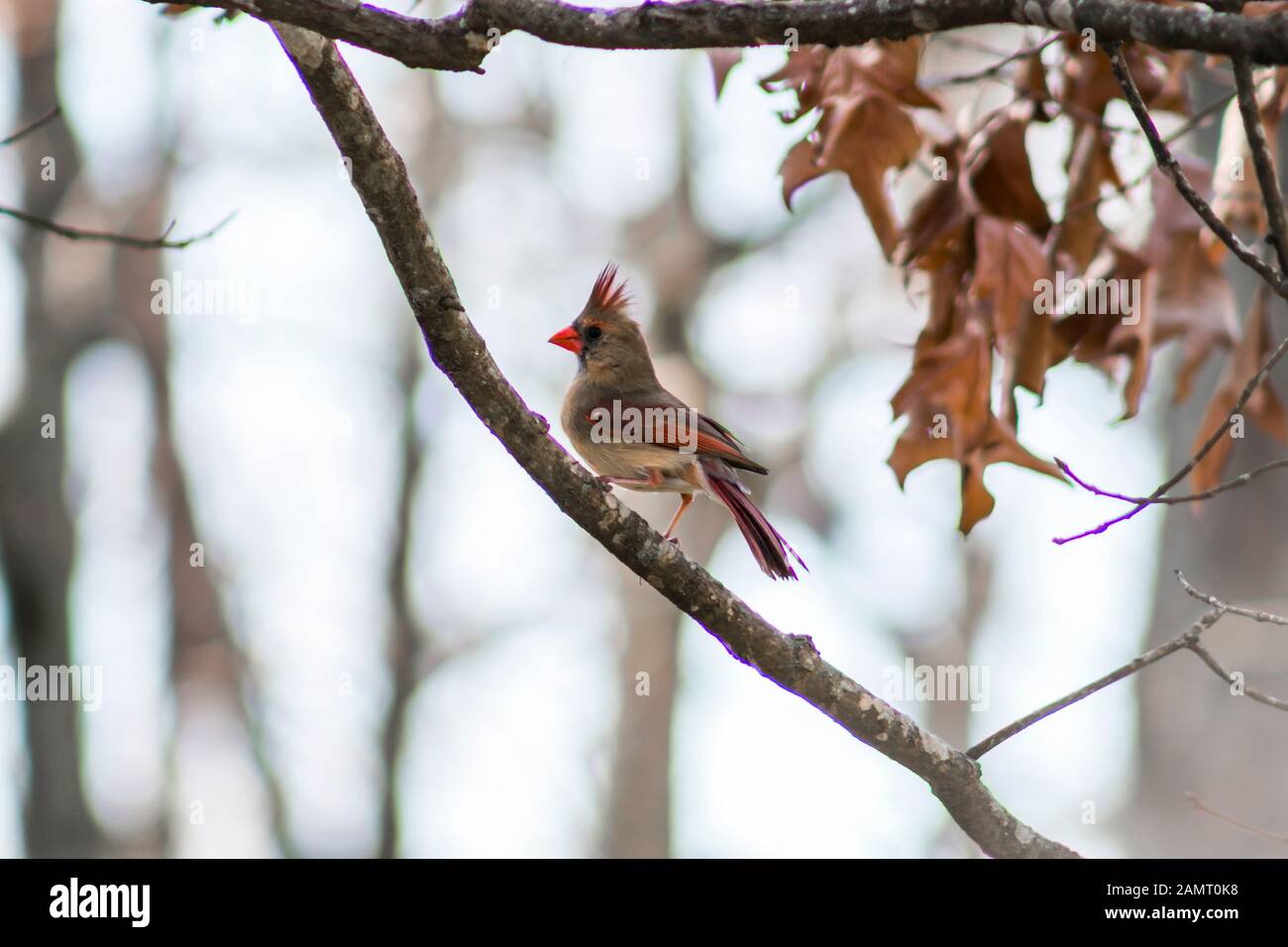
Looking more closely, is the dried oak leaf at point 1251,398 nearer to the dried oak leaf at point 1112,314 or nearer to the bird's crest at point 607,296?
the dried oak leaf at point 1112,314

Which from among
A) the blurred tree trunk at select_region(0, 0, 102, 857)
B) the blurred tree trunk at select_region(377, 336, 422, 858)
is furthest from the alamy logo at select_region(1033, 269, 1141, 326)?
the blurred tree trunk at select_region(377, 336, 422, 858)

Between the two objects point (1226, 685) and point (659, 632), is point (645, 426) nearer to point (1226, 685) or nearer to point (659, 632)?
point (1226, 685)

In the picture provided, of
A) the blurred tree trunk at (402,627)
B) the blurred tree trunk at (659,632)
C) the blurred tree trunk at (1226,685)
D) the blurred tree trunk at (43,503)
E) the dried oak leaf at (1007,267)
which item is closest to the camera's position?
the dried oak leaf at (1007,267)

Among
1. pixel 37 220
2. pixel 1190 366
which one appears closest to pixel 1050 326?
pixel 1190 366

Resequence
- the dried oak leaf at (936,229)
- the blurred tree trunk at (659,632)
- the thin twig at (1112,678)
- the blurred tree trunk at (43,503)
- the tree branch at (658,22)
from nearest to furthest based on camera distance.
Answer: the tree branch at (658,22)
the thin twig at (1112,678)
the dried oak leaf at (936,229)
the blurred tree trunk at (43,503)
the blurred tree trunk at (659,632)

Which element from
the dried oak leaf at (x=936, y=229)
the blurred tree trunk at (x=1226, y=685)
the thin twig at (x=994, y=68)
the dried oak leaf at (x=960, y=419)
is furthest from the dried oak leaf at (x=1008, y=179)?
the blurred tree trunk at (x=1226, y=685)

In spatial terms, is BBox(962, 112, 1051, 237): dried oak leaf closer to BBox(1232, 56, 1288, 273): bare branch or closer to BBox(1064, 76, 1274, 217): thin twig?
BBox(1064, 76, 1274, 217): thin twig

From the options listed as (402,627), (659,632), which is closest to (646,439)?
(659,632)

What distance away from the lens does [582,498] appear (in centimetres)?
270

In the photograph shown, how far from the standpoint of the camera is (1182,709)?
7441mm

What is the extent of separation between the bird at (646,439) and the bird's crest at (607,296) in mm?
29

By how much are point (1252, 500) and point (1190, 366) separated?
11.7 ft

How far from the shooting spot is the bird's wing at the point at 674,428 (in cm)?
395

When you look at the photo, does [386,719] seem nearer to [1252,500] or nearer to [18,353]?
[18,353]
